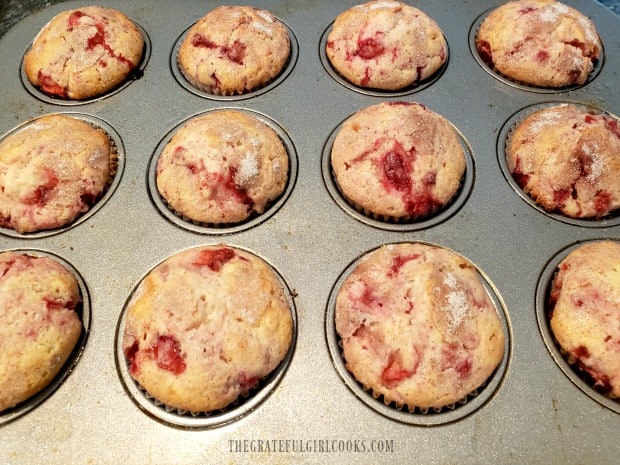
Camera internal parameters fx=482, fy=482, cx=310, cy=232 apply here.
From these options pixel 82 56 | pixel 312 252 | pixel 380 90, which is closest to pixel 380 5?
pixel 380 90

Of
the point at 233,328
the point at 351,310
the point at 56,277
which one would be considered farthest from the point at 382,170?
the point at 56,277

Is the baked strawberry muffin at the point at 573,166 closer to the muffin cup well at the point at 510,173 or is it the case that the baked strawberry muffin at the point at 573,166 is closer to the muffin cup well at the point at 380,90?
the muffin cup well at the point at 510,173

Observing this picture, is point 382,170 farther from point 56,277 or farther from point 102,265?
point 56,277

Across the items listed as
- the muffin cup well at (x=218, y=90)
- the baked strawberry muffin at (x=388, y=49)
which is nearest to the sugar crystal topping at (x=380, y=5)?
the baked strawberry muffin at (x=388, y=49)

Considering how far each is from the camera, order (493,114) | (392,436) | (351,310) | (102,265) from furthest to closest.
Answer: (493,114)
(102,265)
(351,310)
(392,436)

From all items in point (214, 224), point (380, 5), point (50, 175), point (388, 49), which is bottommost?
point (214, 224)

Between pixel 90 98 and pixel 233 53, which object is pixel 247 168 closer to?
pixel 233 53
